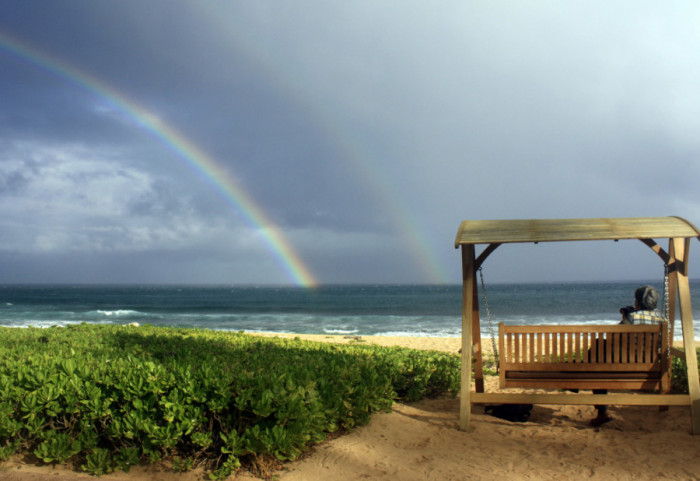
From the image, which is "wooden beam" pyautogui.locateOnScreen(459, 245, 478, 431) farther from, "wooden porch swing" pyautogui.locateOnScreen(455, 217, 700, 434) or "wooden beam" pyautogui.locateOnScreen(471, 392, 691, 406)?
"wooden beam" pyautogui.locateOnScreen(471, 392, 691, 406)

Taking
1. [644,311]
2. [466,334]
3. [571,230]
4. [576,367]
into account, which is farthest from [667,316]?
[466,334]

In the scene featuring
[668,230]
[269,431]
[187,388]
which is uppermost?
[668,230]

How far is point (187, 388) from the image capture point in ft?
14.5

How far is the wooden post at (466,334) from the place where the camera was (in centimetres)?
568

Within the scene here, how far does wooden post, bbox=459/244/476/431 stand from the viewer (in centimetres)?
568

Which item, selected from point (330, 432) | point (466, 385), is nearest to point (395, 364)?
point (466, 385)

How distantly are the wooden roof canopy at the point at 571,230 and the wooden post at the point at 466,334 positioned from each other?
309 millimetres

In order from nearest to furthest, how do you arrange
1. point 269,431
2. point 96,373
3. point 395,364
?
point 269,431
point 96,373
point 395,364

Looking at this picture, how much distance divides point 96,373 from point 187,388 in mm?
950

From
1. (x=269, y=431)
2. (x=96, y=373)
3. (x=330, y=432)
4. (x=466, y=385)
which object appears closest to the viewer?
(x=269, y=431)

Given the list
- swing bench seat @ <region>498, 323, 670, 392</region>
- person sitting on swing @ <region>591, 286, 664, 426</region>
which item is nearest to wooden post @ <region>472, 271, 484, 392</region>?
swing bench seat @ <region>498, 323, 670, 392</region>

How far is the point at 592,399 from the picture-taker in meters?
5.56

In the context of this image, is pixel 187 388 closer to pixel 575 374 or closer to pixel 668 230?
pixel 575 374

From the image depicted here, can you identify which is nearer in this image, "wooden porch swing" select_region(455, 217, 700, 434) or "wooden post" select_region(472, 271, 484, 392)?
"wooden porch swing" select_region(455, 217, 700, 434)
